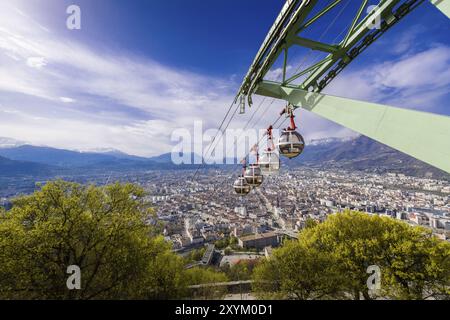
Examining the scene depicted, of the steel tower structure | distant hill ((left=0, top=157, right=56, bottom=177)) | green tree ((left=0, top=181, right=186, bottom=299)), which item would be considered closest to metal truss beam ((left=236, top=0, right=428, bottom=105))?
the steel tower structure

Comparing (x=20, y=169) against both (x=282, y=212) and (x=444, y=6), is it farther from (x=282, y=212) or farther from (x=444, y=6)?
(x=444, y=6)

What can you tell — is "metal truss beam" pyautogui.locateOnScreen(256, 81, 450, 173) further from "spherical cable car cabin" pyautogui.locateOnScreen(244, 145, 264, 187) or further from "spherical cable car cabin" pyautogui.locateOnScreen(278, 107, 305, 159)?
"spherical cable car cabin" pyautogui.locateOnScreen(244, 145, 264, 187)

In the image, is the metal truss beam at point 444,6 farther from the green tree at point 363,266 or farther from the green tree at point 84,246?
the green tree at point 363,266

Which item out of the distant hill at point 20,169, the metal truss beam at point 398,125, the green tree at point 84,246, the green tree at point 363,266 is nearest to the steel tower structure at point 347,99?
the metal truss beam at point 398,125

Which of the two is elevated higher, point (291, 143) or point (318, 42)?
point (318, 42)

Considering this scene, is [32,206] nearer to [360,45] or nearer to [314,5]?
[314,5]

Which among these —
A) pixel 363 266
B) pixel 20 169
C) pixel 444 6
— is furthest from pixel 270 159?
pixel 20 169

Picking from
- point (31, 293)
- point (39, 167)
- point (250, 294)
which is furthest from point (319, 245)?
point (39, 167)
